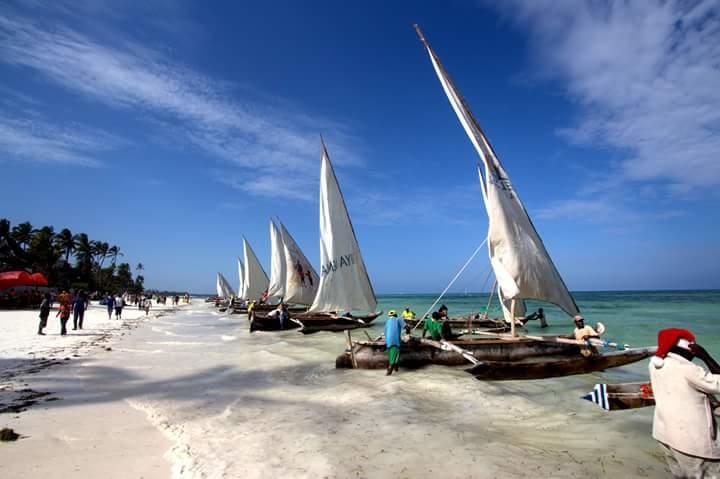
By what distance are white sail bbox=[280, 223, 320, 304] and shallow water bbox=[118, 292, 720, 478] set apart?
15.3 metres

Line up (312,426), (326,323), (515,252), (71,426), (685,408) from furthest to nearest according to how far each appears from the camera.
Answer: (326,323)
(515,252)
(312,426)
(71,426)
(685,408)

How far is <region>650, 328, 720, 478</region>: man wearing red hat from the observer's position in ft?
11.0

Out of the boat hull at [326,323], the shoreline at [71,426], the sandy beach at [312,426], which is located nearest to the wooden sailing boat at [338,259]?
the boat hull at [326,323]

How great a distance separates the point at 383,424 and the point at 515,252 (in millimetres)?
7721

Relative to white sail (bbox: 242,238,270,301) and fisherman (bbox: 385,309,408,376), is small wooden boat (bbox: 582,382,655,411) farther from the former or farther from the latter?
white sail (bbox: 242,238,270,301)

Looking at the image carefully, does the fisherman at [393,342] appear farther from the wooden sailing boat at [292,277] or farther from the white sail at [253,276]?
the white sail at [253,276]

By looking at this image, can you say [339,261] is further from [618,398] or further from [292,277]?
[618,398]

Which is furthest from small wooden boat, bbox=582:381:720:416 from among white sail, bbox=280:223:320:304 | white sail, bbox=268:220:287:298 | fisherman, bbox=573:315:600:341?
white sail, bbox=268:220:287:298

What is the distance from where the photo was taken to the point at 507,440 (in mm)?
6742

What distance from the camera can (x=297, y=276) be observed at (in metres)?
29.7

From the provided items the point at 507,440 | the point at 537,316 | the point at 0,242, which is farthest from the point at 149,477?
the point at 0,242

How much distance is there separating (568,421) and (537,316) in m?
24.6

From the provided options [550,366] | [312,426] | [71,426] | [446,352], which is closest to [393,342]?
[446,352]

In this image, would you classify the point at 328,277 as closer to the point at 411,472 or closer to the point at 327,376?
the point at 327,376
